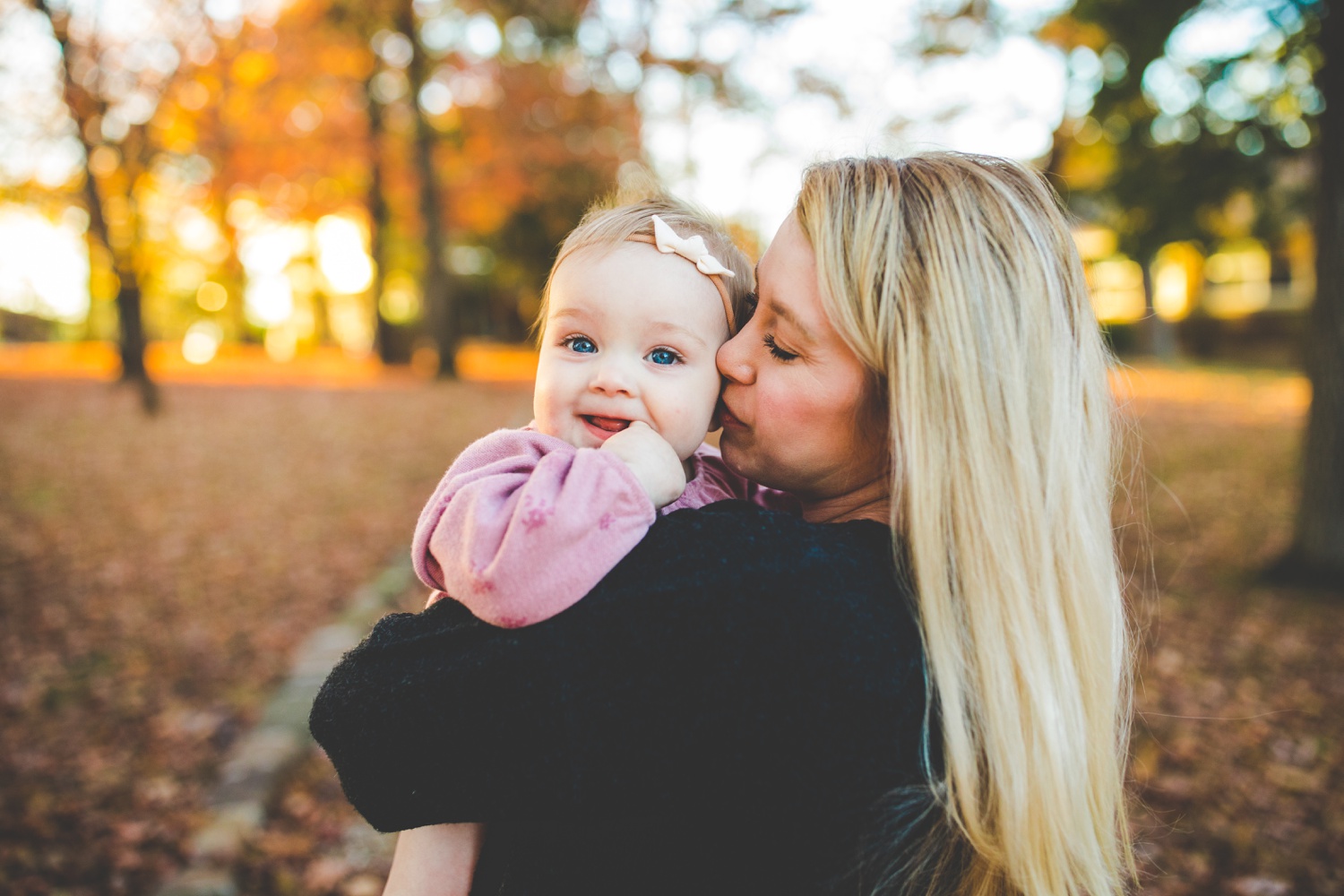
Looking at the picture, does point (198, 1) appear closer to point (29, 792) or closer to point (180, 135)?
point (180, 135)

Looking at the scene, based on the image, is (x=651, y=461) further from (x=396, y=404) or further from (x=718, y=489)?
(x=396, y=404)

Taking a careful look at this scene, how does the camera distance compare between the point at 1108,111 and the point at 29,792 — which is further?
the point at 1108,111

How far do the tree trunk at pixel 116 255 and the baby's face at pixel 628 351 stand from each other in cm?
1185

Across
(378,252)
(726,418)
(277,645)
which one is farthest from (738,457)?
(378,252)

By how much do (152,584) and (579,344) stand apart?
6.03 metres

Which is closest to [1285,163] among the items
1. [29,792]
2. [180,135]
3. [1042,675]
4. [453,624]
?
[1042,675]

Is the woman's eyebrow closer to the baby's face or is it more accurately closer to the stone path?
the baby's face

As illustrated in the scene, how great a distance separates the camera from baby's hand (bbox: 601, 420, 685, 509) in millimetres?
1464

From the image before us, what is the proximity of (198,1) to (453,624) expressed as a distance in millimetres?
12389

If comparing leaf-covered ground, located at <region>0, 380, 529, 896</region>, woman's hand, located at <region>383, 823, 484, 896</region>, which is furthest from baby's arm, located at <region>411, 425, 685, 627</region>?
leaf-covered ground, located at <region>0, 380, 529, 896</region>

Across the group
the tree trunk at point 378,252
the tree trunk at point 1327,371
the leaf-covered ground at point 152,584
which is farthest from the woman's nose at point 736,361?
the tree trunk at point 378,252

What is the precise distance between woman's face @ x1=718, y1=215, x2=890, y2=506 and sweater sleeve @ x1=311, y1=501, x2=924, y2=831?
358mm

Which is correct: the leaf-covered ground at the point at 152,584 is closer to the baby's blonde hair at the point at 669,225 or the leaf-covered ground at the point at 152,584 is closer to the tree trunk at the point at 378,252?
the baby's blonde hair at the point at 669,225

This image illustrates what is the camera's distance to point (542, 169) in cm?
1905
